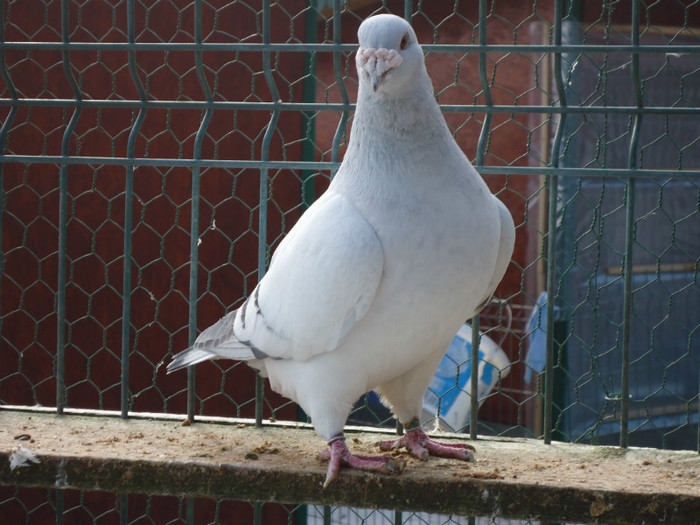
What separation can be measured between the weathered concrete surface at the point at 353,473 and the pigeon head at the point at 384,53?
974mm

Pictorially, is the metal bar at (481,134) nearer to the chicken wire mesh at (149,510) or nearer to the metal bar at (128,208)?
the metal bar at (128,208)

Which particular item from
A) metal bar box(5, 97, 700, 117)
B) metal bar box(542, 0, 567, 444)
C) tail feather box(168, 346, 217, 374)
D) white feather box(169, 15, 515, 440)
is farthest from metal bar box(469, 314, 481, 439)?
tail feather box(168, 346, 217, 374)

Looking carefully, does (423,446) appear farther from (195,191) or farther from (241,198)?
(241,198)

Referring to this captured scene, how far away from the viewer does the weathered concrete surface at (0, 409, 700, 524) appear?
80.5 inches

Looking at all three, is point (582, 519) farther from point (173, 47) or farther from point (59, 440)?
point (173, 47)

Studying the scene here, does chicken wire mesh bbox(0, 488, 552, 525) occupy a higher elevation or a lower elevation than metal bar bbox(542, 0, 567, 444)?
lower

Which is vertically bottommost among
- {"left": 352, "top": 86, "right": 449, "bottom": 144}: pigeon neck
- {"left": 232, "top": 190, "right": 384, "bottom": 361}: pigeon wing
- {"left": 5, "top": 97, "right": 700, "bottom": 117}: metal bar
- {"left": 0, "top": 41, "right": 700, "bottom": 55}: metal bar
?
{"left": 232, "top": 190, "right": 384, "bottom": 361}: pigeon wing

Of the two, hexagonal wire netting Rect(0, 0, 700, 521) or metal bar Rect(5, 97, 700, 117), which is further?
hexagonal wire netting Rect(0, 0, 700, 521)

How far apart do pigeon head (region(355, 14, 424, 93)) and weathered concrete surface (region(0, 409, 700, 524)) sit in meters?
0.97

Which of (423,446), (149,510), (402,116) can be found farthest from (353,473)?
(149,510)

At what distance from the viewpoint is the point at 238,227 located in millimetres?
4133

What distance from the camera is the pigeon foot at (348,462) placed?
2041 millimetres

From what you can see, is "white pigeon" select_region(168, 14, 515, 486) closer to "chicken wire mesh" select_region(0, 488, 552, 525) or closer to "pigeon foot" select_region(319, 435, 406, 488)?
"pigeon foot" select_region(319, 435, 406, 488)

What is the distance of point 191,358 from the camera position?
2299 mm
